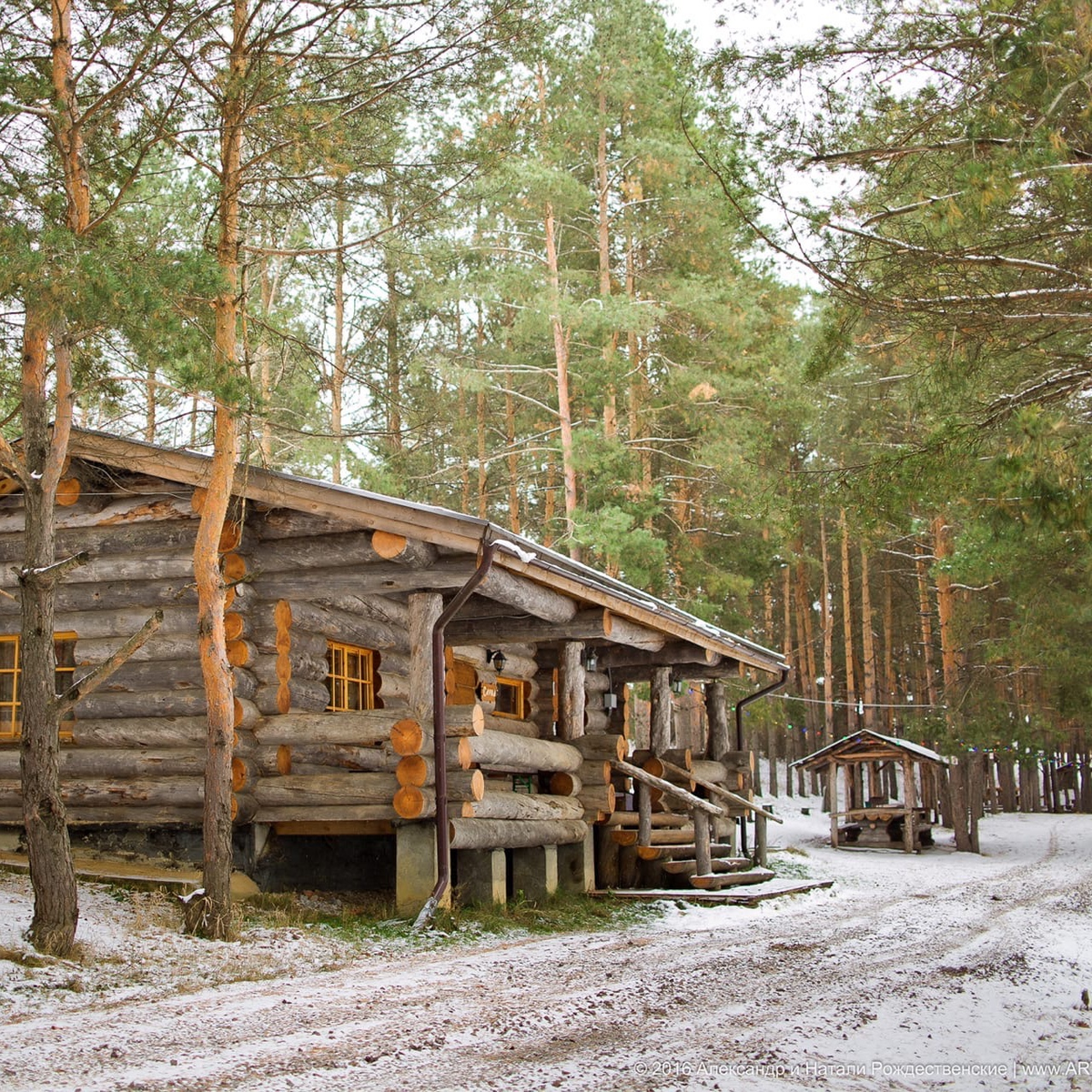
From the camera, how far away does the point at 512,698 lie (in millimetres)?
17266

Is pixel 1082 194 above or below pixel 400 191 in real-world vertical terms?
below

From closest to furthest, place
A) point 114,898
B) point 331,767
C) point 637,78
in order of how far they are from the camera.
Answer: point 114,898 → point 331,767 → point 637,78

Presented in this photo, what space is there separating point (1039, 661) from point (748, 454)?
800cm

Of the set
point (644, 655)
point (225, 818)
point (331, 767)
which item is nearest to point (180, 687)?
point (331, 767)

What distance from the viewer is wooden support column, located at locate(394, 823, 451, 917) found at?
11.2m

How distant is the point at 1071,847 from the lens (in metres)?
25.1

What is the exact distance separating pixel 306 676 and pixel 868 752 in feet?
52.4

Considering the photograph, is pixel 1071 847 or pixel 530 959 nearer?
pixel 530 959

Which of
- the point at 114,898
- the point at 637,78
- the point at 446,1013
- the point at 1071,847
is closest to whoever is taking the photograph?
the point at 446,1013

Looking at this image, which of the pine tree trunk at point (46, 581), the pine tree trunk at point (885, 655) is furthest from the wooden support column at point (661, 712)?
the pine tree trunk at point (885, 655)

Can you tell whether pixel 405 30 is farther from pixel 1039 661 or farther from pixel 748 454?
pixel 1039 661

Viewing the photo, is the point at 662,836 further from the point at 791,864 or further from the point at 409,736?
the point at 409,736

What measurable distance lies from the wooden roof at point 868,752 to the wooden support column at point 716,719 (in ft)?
20.4

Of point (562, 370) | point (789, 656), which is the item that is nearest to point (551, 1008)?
point (562, 370)
